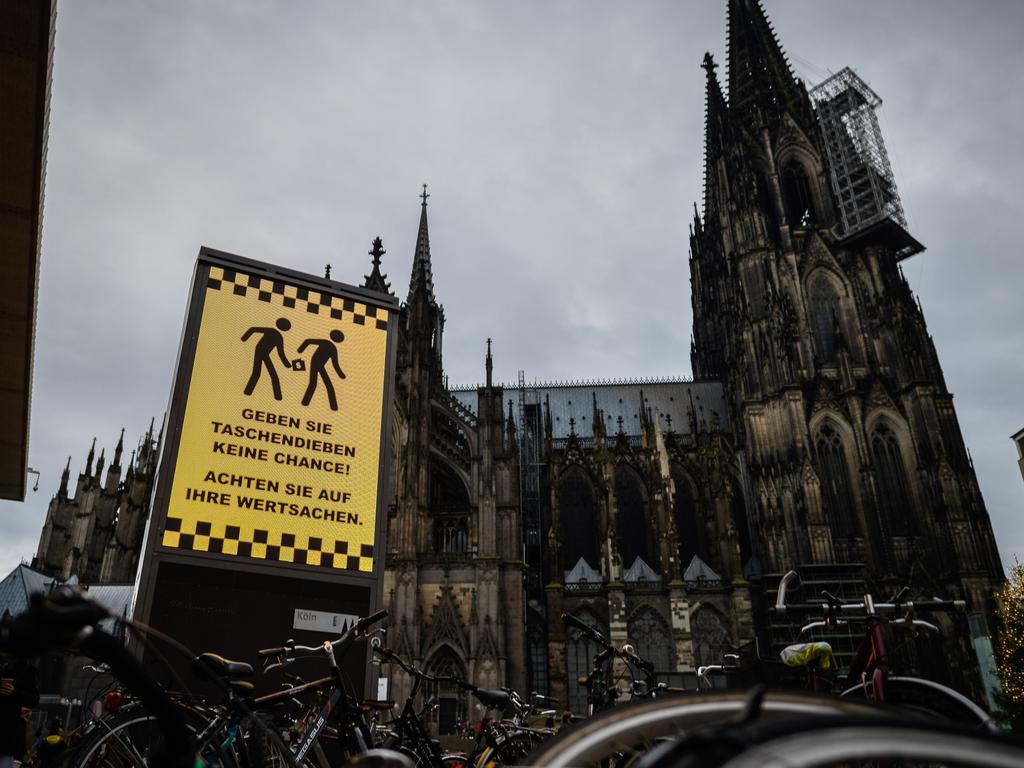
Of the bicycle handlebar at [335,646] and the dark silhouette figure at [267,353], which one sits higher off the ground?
the dark silhouette figure at [267,353]

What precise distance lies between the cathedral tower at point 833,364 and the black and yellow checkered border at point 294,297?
25.5 m

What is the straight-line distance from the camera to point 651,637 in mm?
30359

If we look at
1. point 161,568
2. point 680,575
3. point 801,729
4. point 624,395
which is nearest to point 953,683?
point 680,575

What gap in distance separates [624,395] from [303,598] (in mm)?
38866

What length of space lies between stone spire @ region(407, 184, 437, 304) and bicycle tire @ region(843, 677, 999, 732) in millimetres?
31160

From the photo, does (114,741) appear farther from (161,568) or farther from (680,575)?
(680,575)

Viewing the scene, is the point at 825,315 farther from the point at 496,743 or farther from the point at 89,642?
the point at 89,642

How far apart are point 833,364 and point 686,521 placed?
33.9 feet

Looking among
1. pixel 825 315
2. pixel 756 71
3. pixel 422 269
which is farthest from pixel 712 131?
pixel 422 269

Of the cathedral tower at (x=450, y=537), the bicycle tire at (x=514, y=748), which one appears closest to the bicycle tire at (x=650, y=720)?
the bicycle tire at (x=514, y=748)

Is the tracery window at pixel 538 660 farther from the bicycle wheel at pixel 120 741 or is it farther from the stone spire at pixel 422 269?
the bicycle wheel at pixel 120 741

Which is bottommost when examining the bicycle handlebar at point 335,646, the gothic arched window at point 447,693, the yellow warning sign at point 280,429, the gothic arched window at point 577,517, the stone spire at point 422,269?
the gothic arched window at point 447,693

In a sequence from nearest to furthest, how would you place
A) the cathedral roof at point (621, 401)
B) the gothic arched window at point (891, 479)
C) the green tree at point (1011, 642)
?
the green tree at point (1011, 642), the gothic arched window at point (891, 479), the cathedral roof at point (621, 401)

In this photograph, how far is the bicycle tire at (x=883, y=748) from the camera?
1.45m
